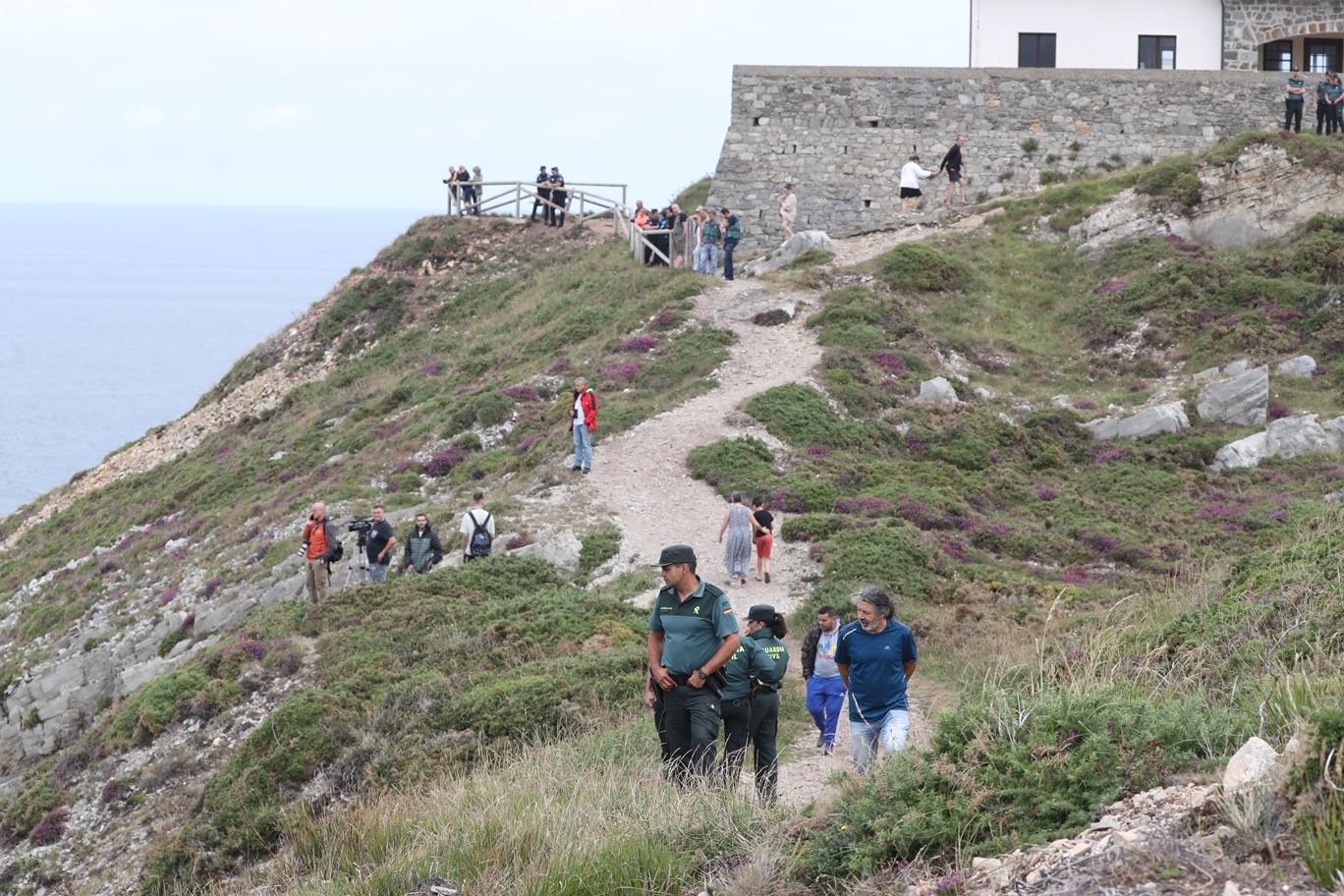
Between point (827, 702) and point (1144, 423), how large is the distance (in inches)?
656

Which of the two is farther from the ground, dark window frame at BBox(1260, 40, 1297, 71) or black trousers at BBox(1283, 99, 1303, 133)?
dark window frame at BBox(1260, 40, 1297, 71)

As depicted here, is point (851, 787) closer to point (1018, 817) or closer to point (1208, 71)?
point (1018, 817)

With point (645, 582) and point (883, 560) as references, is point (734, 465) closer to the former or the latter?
point (883, 560)

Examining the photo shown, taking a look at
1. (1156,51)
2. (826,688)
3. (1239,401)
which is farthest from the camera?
(1156,51)

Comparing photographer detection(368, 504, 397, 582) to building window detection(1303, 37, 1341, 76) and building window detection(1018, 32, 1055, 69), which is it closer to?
building window detection(1018, 32, 1055, 69)

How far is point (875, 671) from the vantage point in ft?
36.6

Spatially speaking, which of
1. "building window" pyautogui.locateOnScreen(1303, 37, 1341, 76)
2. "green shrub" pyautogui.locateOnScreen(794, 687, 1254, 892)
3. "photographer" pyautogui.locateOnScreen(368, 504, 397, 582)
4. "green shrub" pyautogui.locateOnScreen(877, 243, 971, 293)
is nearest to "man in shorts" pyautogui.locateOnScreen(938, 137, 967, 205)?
"green shrub" pyautogui.locateOnScreen(877, 243, 971, 293)

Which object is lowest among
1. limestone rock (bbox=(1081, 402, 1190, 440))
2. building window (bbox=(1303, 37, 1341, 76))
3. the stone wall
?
limestone rock (bbox=(1081, 402, 1190, 440))

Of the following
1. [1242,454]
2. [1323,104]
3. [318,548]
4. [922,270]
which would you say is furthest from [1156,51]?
[318,548]

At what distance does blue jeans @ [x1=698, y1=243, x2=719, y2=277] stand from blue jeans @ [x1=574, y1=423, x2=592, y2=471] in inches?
505

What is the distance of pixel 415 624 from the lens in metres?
19.4

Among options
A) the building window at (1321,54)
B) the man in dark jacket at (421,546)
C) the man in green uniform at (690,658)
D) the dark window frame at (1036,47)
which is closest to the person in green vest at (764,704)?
the man in green uniform at (690,658)

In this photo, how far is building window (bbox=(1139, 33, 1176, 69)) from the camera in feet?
143

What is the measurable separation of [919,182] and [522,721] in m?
29.3
